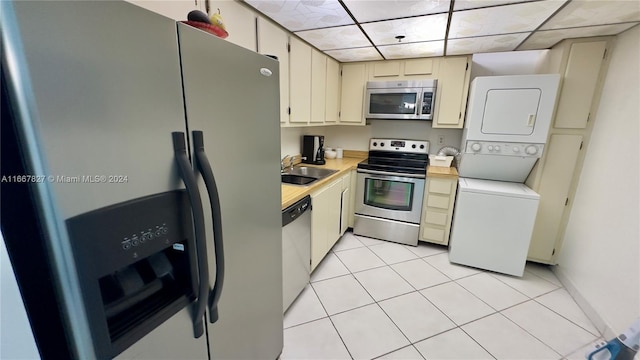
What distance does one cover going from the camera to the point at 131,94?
0.57 meters

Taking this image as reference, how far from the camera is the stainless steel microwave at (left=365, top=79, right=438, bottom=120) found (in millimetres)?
2836

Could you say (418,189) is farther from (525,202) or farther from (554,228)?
(554,228)

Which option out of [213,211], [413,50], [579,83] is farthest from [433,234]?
[213,211]

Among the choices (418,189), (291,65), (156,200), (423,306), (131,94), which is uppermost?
(291,65)

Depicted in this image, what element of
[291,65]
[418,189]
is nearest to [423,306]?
[418,189]

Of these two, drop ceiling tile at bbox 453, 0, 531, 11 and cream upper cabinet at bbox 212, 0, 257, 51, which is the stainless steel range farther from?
cream upper cabinet at bbox 212, 0, 257, 51

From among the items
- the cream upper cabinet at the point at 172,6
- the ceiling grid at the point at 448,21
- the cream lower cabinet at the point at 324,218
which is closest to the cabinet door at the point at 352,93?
the ceiling grid at the point at 448,21

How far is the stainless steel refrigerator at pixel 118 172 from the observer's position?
1.48ft

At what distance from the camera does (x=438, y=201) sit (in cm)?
277

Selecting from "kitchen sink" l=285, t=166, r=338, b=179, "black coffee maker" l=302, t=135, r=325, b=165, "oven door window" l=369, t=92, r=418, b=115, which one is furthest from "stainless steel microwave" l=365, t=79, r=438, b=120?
"kitchen sink" l=285, t=166, r=338, b=179

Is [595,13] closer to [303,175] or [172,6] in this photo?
[303,175]

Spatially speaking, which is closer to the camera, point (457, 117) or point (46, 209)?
point (46, 209)

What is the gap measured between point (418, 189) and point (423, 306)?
1.20 m

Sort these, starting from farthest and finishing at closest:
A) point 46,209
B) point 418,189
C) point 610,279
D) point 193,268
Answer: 1. point 418,189
2. point 610,279
3. point 193,268
4. point 46,209
